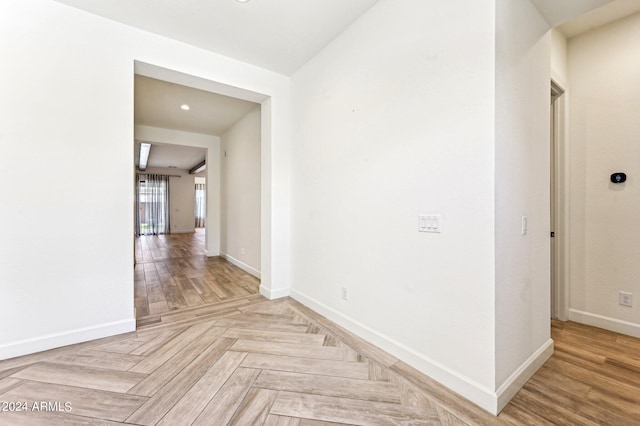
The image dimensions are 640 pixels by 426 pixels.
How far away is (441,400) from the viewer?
1605mm

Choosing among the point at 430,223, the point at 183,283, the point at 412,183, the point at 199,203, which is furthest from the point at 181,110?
the point at 199,203

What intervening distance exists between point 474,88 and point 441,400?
188 centimetres

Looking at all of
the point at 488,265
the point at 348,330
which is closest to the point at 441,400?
the point at 488,265

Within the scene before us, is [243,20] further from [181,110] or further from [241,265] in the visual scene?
[241,265]

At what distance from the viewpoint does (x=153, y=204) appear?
11.9 m

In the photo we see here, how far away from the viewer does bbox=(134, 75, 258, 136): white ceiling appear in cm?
380

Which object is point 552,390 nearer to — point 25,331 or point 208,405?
point 208,405

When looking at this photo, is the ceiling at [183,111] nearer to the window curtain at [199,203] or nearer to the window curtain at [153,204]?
the window curtain at [153,204]

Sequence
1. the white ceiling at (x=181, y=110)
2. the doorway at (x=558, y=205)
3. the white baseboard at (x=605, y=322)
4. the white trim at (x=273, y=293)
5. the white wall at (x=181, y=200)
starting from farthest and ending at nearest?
the white wall at (x=181, y=200), the white ceiling at (x=181, y=110), the white trim at (x=273, y=293), the doorway at (x=558, y=205), the white baseboard at (x=605, y=322)

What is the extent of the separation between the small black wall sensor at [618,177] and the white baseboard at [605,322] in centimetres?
130

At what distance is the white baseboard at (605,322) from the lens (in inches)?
94.9

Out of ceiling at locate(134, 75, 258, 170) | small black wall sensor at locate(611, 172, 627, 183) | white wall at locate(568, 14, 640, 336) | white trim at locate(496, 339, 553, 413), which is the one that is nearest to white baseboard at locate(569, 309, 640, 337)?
white wall at locate(568, 14, 640, 336)

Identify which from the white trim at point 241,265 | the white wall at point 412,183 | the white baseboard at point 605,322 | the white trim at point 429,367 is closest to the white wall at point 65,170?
the white wall at point 412,183

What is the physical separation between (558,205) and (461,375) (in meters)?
2.25
